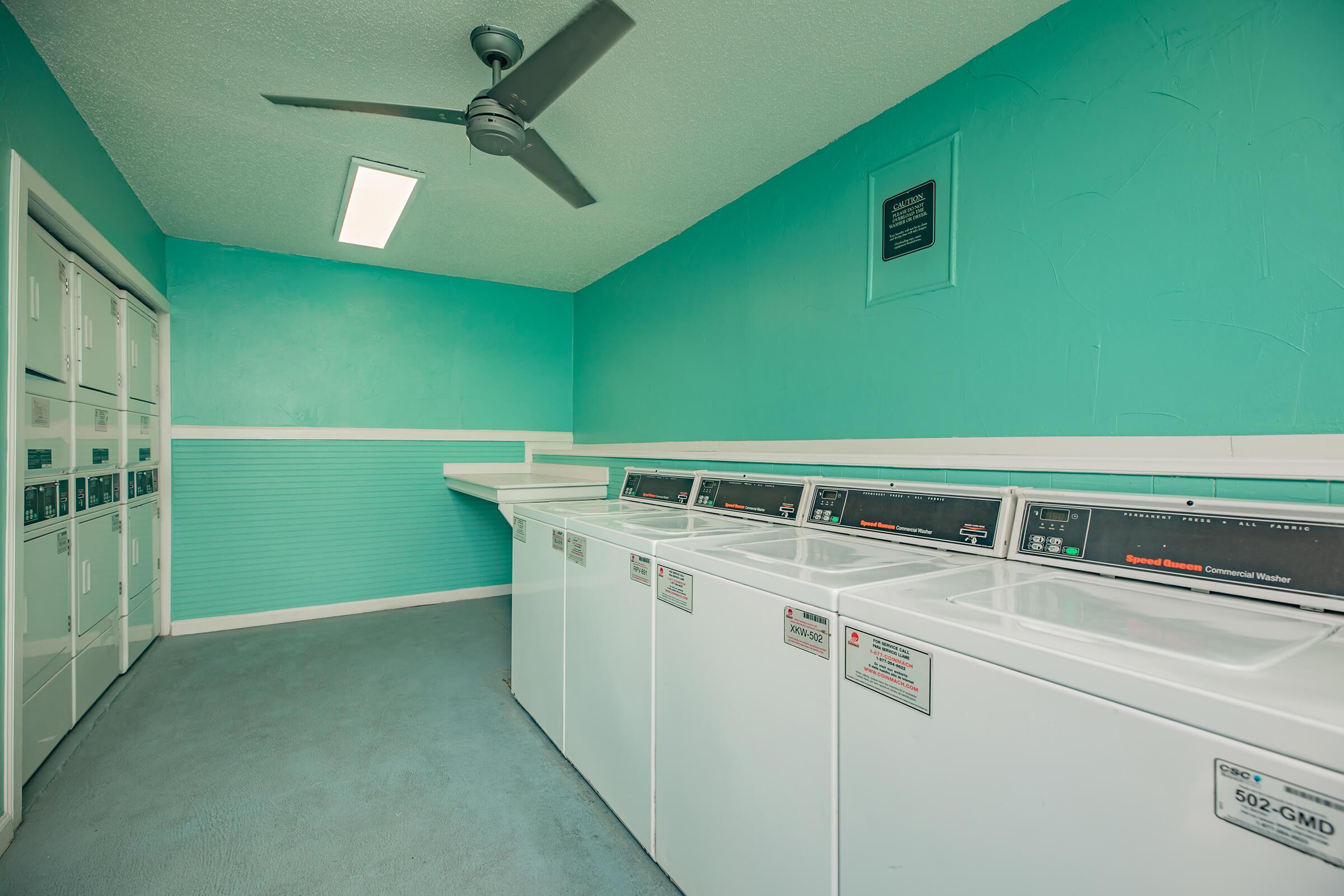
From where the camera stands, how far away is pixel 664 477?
3.11 m

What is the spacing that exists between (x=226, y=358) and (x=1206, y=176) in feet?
16.3

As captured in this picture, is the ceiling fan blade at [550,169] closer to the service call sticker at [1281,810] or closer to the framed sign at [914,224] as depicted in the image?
the framed sign at [914,224]

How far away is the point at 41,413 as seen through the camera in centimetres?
218

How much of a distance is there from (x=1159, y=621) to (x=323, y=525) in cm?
464

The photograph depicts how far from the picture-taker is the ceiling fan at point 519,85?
1521 mm

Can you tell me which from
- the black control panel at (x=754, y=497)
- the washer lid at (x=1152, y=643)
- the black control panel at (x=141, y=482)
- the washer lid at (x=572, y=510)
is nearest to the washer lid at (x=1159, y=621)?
the washer lid at (x=1152, y=643)

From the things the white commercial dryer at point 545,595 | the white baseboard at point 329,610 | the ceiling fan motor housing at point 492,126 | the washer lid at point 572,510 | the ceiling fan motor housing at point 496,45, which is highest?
the ceiling fan motor housing at point 496,45

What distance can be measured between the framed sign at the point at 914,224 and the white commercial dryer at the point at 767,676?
76cm

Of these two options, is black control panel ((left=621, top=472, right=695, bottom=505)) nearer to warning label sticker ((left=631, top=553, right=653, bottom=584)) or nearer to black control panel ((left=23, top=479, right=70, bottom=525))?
warning label sticker ((left=631, top=553, right=653, bottom=584))

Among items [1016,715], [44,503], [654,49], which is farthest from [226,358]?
[1016,715]

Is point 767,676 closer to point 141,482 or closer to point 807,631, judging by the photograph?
point 807,631

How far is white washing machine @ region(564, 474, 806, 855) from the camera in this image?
1767 mm

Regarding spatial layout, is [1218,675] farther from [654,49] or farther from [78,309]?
[78,309]

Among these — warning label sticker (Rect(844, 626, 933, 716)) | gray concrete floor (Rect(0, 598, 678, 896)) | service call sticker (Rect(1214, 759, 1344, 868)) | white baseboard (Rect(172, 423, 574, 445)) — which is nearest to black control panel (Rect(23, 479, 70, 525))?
gray concrete floor (Rect(0, 598, 678, 896))
